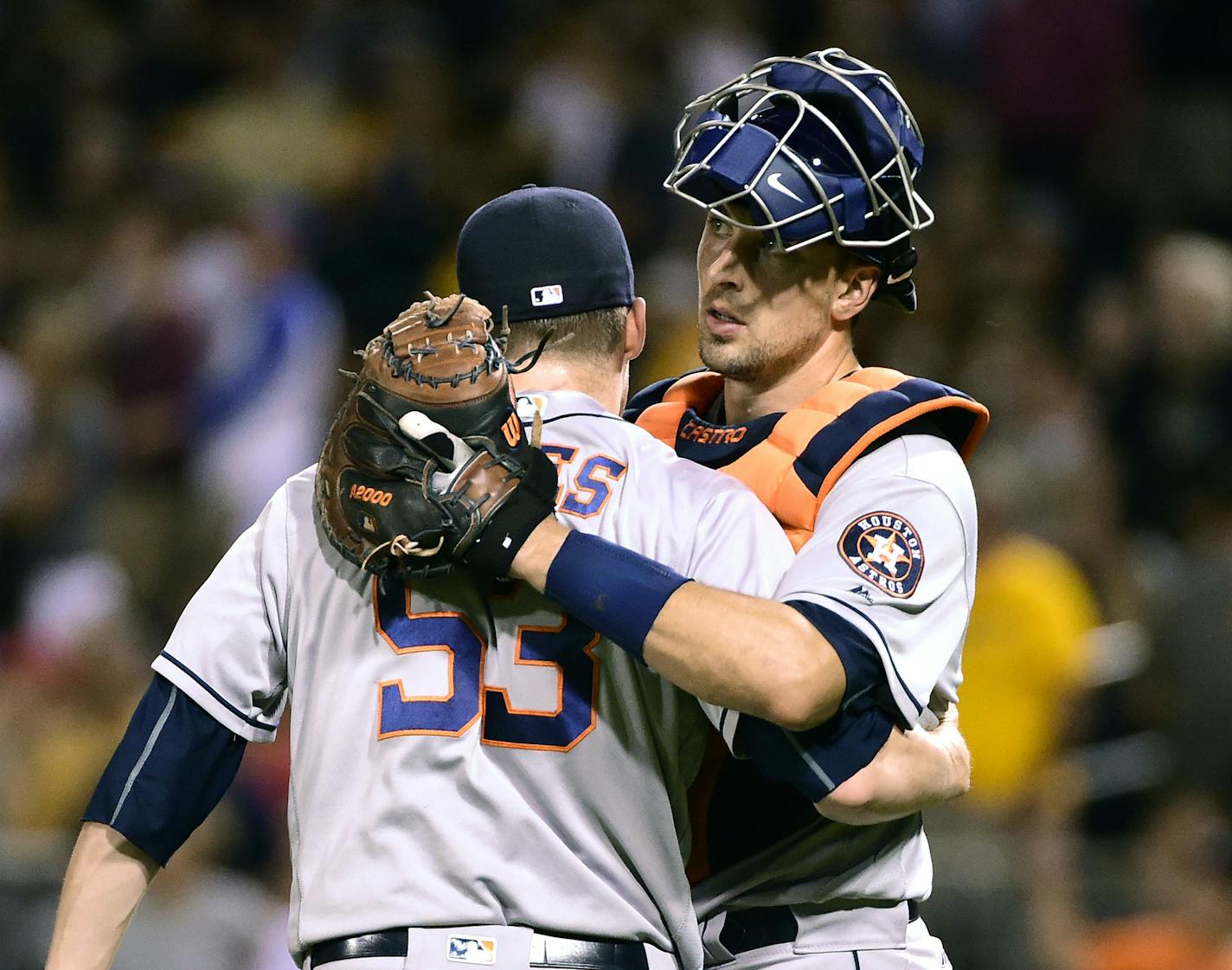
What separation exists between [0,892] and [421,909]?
4443 mm

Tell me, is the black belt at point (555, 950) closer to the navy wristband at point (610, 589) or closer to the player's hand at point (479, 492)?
the navy wristband at point (610, 589)

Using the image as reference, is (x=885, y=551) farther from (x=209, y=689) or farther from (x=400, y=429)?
(x=209, y=689)

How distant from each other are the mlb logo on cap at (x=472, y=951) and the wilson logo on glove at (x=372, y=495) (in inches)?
25.1

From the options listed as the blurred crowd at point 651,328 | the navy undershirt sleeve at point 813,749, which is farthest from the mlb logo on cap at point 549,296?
the blurred crowd at point 651,328

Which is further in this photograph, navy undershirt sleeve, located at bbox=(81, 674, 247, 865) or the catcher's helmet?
the catcher's helmet

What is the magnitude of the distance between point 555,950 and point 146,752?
73 centimetres

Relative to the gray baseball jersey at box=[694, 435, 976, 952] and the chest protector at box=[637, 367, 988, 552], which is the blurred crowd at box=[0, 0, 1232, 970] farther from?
the chest protector at box=[637, 367, 988, 552]

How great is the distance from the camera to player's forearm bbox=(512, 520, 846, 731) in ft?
8.90

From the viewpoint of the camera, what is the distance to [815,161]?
327 cm

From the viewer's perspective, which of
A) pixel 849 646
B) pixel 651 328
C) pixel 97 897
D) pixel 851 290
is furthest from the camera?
pixel 651 328

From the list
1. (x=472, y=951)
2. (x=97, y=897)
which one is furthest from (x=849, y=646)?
(x=97, y=897)

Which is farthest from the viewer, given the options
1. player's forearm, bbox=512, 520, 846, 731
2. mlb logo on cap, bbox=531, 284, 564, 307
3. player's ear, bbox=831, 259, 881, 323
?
player's ear, bbox=831, 259, 881, 323

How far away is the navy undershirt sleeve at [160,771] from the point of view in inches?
117

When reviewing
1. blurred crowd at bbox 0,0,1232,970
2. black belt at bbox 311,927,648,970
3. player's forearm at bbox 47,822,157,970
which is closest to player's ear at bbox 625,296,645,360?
black belt at bbox 311,927,648,970
